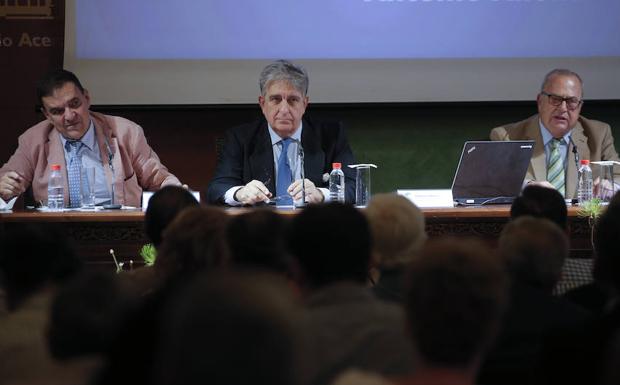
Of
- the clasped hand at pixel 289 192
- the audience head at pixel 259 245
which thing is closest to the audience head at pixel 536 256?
the audience head at pixel 259 245

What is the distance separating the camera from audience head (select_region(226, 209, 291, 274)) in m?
2.07

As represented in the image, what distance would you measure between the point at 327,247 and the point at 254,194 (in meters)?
2.30

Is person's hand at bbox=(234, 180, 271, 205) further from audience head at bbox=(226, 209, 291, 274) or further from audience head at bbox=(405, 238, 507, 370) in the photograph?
audience head at bbox=(405, 238, 507, 370)

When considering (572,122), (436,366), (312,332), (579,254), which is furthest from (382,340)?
(572,122)

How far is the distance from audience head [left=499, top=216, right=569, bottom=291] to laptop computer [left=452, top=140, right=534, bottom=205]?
196 cm

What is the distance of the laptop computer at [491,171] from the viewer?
410cm

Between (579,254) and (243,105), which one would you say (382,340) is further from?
(243,105)

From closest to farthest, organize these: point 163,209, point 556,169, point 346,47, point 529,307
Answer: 1. point 529,307
2. point 163,209
3. point 556,169
4. point 346,47

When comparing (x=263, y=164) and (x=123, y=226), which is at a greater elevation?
(x=263, y=164)

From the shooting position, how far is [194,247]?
2.16 metres

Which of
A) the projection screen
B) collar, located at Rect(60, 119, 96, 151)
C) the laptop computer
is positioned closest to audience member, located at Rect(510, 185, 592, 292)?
the laptop computer

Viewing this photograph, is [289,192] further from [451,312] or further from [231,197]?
[451,312]

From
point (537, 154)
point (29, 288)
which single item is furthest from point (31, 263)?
point (537, 154)

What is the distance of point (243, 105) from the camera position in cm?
552
